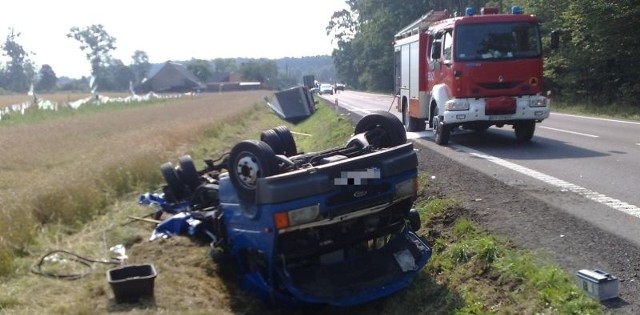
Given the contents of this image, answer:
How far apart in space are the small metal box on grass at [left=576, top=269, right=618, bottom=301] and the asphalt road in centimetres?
137

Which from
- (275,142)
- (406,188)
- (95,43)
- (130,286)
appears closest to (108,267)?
(130,286)

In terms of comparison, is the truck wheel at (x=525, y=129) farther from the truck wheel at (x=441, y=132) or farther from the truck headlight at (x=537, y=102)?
the truck wheel at (x=441, y=132)

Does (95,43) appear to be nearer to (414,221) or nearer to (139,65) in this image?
(139,65)

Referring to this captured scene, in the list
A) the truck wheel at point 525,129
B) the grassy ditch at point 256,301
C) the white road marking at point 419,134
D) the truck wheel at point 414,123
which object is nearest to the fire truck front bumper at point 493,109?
the truck wheel at point 525,129

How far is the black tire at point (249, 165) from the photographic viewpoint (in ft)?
20.6

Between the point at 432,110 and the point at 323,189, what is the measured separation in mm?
10417

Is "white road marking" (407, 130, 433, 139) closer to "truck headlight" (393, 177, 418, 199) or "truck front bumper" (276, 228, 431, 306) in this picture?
"truck front bumper" (276, 228, 431, 306)

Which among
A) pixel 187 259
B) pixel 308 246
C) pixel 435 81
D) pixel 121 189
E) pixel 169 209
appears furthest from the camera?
pixel 435 81

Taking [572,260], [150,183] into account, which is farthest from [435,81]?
[572,260]

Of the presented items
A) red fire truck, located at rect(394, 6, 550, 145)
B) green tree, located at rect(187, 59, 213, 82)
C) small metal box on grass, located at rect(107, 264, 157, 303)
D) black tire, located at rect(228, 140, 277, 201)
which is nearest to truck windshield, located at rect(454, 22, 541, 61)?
red fire truck, located at rect(394, 6, 550, 145)

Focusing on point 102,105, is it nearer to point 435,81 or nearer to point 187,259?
point 435,81

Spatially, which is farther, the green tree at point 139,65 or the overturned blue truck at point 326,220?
the green tree at point 139,65

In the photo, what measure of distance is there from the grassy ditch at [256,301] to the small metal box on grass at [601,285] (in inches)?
2.6

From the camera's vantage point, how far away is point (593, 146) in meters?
13.8
